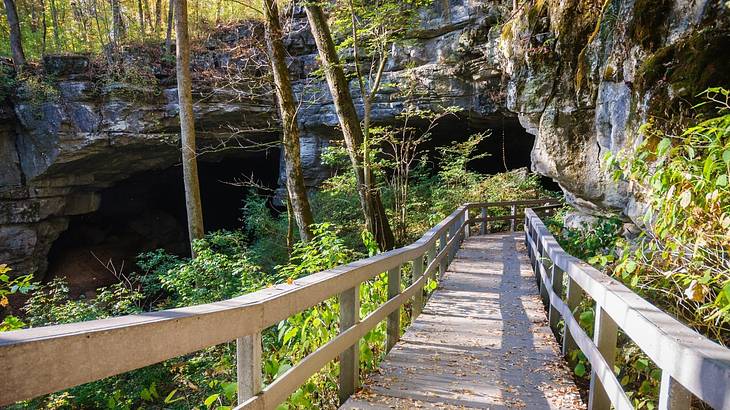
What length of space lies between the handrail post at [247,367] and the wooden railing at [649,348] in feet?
5.09

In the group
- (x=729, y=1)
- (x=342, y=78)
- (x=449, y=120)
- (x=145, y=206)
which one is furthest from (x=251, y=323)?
(x=145, y=206)

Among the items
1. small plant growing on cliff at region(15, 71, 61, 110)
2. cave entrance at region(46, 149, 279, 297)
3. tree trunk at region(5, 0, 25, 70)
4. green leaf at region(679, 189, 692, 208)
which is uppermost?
tree trunk at region(5, 0, 25, 70)

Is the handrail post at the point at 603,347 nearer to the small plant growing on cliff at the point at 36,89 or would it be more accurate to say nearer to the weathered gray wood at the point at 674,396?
the weathered gray wood at the point at 674,396

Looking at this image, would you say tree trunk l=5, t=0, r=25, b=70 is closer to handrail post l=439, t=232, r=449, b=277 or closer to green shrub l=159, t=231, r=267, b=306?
green shrub l=159, t=231, r=267, b=306

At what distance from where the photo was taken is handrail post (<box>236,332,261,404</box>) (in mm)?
1768

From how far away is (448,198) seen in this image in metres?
14.7

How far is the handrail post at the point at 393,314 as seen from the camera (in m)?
3.86

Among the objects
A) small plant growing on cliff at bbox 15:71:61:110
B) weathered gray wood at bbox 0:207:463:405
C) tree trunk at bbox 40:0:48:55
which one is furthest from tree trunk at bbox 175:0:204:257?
tree trunk at bbox 40:0:48:55

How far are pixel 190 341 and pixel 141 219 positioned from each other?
24.6 meters

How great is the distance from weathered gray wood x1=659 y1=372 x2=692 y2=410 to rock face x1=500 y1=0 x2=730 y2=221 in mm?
3793

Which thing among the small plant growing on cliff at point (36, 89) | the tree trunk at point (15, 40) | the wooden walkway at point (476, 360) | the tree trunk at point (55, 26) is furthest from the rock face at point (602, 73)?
the tree trunk at point (55, 26)

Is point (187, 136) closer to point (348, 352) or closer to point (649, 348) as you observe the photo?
point (348, 352)

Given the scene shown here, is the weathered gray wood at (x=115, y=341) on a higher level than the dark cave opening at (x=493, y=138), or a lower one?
lower

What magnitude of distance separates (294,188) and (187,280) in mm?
2565
